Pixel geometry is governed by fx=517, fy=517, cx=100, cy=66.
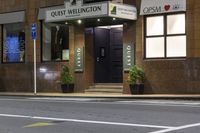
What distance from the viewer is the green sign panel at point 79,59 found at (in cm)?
2947

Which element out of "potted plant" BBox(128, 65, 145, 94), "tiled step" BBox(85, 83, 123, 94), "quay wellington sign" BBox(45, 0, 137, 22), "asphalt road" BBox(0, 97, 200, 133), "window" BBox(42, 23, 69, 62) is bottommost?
"asphalt road" BBox(0, 97, 200, 133)

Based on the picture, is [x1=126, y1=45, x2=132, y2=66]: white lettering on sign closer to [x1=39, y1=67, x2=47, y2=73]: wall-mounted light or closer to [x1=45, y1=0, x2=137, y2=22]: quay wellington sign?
[x1=45, y1=0, x2=137, y2=22]: quay wellington sign

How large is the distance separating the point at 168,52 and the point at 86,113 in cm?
1073

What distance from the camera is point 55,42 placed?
31.6 meters

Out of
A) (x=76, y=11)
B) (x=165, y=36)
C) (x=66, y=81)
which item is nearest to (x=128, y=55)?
(x=165, y=36)

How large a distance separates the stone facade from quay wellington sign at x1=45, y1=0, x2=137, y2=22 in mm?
805

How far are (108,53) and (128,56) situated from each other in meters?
3.44

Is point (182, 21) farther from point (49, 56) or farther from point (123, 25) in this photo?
point (49, 56)

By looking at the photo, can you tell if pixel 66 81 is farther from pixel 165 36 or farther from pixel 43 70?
pixel 165 36

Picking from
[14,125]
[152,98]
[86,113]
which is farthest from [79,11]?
[14,125]

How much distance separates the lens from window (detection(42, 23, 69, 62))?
30953 mm

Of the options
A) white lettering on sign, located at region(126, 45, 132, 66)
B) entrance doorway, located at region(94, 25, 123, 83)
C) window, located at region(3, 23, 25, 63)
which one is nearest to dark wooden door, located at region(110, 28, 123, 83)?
entrance doorway, located at region(94, 25, 123, 83)

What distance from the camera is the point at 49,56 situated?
104 feet

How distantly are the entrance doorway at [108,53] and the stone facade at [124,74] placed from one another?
1.73 feet
